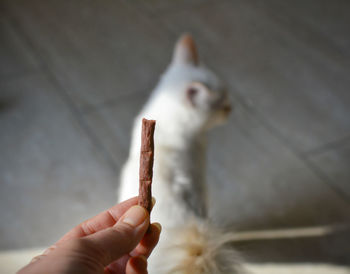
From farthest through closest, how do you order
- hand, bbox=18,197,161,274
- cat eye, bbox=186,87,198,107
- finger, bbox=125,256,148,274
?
cat eye, bbox=186,87,198,107 < finger, bbox=125,256,148,274 < hand, bbox=18,197,161,274

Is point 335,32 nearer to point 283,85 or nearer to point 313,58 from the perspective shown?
point 313,58

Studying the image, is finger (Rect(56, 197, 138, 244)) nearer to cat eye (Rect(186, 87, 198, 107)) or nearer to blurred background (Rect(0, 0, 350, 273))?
blurred background (Rect(0, 0, 350, 273))

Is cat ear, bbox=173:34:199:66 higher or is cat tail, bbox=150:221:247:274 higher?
cat ear, bbox=173:34:199:66

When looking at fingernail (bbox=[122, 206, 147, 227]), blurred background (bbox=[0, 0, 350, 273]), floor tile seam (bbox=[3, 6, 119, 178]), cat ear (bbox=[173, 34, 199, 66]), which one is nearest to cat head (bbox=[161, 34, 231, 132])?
cat ear (bbox=[173, 34, 199, 66])

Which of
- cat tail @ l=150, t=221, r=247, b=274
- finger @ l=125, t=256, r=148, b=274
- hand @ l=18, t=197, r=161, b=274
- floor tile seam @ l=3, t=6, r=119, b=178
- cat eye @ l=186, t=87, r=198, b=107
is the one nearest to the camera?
hand @ l=18, t=197, r=161, b=274

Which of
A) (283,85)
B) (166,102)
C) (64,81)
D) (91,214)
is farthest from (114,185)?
(283,85)

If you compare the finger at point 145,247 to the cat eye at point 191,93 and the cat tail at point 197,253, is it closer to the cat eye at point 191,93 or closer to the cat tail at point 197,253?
the cat tail at point 197,253

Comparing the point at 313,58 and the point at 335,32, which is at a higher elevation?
the point at 335,32
